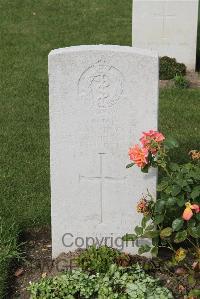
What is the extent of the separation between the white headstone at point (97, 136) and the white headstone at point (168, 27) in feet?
16.0

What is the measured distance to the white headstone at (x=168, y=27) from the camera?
9070 millimetres

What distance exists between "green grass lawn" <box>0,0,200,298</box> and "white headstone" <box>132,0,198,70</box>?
3.84 feet

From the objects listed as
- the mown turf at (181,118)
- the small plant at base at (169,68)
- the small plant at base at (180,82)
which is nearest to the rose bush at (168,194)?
the mown turf at (181,118)

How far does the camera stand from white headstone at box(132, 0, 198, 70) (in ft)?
29.8

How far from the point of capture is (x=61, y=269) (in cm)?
468

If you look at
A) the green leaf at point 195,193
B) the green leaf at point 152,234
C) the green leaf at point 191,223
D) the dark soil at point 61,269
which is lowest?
the dark soil at point 61,269

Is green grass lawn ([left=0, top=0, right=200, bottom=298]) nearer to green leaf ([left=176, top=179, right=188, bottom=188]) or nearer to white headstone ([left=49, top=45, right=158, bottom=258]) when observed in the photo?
white headstone ([left=49, top=45, right=158, bottom=258])

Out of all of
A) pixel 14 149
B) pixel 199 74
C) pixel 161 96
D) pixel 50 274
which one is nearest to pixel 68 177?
pixel 50 274

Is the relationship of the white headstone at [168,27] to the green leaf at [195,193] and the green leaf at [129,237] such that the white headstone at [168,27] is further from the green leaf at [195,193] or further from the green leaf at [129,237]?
the green leaf at [195,193]

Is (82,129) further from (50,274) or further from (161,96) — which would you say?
(161,96)

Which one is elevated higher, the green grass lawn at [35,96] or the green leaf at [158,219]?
the green grass lawn at [35,96]

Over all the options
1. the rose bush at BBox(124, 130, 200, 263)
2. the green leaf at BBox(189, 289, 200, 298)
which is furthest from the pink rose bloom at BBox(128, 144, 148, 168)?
the green leaf at BBox(189, 289, 200, 298)

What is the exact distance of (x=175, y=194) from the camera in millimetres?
4215

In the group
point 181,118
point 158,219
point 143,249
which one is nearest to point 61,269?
point 143,249
